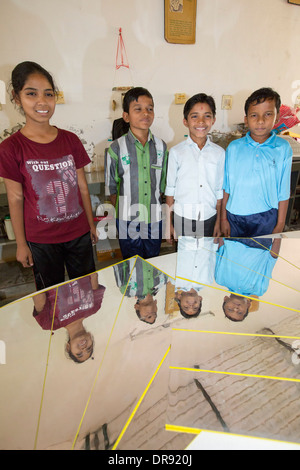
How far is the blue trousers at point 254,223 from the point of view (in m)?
1.70

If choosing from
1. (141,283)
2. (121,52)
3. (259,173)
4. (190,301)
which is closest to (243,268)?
(190,301)

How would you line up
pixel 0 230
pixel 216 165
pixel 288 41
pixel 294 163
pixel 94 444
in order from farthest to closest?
1. pixel 288 41
2. pixel 294 163
3. pixel 0 230
4. pixel 216 165
5. pixel 94 444

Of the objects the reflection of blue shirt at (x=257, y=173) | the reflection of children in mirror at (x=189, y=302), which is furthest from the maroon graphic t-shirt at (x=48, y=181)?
the reflection of blue shirt at (x=257, y=173)

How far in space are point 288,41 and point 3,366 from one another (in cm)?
426

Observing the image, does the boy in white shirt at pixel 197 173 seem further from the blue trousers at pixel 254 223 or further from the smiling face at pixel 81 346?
the smiling face at pixel 81 346

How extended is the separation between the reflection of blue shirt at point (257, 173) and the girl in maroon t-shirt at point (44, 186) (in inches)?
38.5

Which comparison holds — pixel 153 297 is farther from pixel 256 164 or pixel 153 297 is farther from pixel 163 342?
pixel 256 164

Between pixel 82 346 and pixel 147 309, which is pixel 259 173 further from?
pixel 82 346

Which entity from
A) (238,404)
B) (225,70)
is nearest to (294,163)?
(225,70)

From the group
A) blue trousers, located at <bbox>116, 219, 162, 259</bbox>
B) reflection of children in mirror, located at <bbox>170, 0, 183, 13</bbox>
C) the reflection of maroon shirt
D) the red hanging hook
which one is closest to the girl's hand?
the reflection of maroon shirt

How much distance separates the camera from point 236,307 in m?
0.92

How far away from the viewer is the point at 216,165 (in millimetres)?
1711

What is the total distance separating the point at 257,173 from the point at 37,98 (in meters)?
1.33

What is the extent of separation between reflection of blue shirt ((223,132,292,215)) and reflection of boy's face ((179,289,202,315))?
0.92 meters
